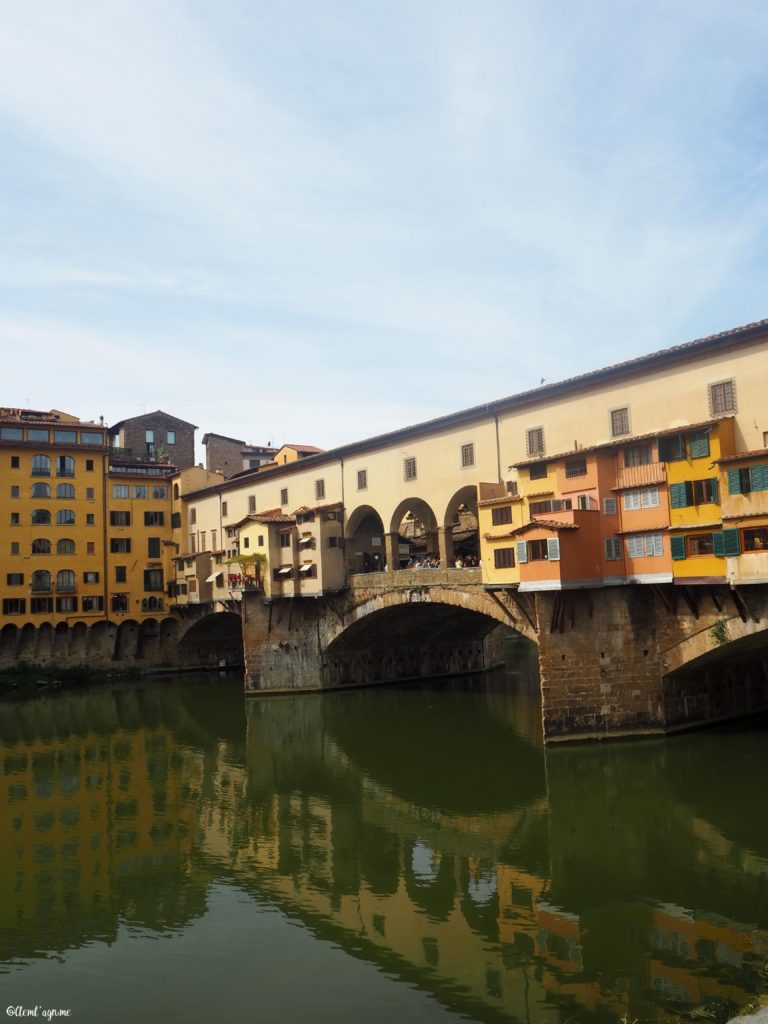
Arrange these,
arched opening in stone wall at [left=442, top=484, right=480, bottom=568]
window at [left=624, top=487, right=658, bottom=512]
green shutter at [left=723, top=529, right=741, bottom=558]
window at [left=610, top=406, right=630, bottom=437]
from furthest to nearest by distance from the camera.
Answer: arched opening in stone wall at [left=442, top=484, right=480, bottom=568]
window at [left=610, top=406, right=630, bottom=437]
window at [left=624, top=487, right=658, bottom=512]
green shutter at [left=723, top=529, right=741, bottom=558]

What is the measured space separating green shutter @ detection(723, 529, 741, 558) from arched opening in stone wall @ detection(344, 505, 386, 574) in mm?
20849

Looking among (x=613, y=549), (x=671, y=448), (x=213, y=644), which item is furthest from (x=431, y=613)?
(x=213, y=644)

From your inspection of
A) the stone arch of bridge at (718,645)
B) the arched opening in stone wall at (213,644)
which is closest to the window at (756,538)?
the stone arch of bridge at (718,645)

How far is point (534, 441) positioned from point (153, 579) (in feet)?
131

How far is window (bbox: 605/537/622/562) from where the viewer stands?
89.8ft

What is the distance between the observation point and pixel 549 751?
27.7m

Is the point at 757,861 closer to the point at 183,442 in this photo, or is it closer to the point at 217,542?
the point at 217,542

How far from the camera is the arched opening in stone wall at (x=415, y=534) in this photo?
4019cm

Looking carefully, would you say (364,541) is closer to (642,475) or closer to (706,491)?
(642,475)

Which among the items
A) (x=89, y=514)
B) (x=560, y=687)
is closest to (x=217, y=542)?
(x=89, y=514)

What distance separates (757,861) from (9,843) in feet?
60.0

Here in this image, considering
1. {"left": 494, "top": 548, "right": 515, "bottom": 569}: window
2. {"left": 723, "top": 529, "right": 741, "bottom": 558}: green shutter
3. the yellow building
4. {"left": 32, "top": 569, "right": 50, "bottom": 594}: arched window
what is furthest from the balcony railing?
{"left": 32, "top": 569, "right": 50, "bottom": 594}: arched window

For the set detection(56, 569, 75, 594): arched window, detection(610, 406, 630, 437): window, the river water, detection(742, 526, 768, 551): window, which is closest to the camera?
the river water

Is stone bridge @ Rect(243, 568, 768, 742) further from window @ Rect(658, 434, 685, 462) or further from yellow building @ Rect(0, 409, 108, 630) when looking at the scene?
yellow building @ Rect(0, 409, 108, 630)
